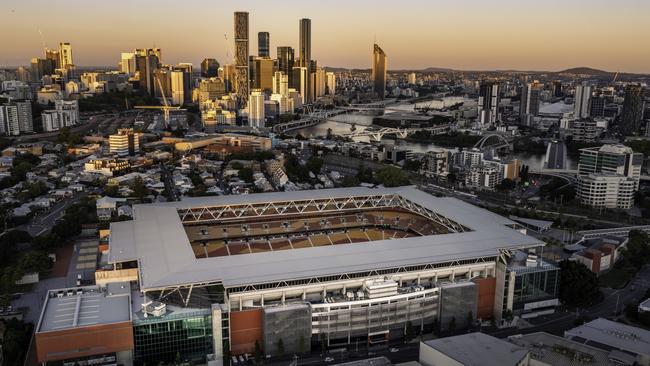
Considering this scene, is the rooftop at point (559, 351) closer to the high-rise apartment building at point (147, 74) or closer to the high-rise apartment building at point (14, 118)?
the high-rise apartment building at point (14, 118)

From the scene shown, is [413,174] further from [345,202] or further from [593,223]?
[345,202]

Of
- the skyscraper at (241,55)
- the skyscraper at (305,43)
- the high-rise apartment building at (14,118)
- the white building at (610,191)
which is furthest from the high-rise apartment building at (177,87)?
the white building at (610,191)

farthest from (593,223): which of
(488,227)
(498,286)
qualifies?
(498,286)

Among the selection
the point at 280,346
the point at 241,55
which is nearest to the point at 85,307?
the point at 280,346

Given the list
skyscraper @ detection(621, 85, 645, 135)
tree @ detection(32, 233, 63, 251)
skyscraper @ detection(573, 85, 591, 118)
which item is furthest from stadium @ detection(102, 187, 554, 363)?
skyscraper @ detection(573, 85, 591, 118)

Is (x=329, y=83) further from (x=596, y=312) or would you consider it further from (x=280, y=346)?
(x=280, y=346)
